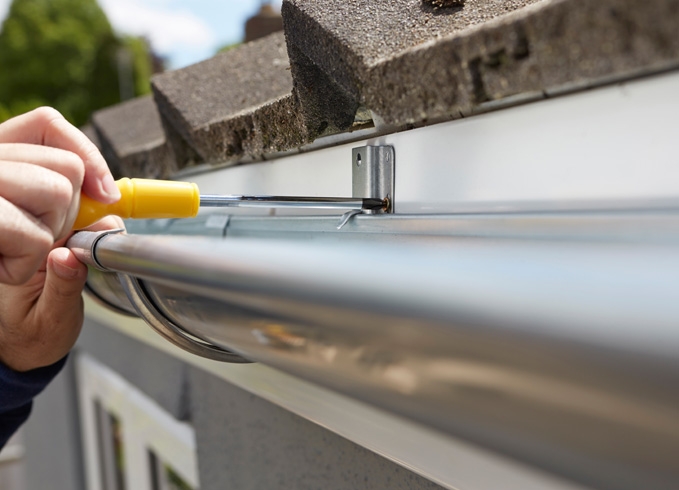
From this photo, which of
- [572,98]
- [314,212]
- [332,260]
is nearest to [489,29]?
[572,98]

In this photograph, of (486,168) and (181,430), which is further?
(181,430)

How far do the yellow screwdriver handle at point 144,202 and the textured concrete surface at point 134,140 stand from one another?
0.59 meters

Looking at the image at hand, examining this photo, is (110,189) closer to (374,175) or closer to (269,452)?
(374,175)

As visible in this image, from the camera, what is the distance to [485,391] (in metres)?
0.23

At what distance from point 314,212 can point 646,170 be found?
15.6 inches

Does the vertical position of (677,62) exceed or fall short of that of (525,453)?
it exceeds it

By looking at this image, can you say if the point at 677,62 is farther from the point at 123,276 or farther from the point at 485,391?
the point at 123,276

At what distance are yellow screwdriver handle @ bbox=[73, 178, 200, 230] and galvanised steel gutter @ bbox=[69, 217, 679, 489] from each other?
0.59ft

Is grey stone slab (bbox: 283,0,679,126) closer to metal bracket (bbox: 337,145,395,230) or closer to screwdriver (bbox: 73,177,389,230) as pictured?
metal bracket (bbox: 337,145,395,230)

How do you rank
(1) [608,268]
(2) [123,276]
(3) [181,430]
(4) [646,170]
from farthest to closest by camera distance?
1. (3) [181,430]
2. (2) [123,276]
3. (4) [646,170]
4. (1) [608,268]

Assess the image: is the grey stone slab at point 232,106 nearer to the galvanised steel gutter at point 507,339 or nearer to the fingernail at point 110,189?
the fingernail at point 110,189

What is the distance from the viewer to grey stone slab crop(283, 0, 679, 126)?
32 cm

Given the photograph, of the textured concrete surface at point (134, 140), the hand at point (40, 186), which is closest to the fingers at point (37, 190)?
the hand at point (40, 186)

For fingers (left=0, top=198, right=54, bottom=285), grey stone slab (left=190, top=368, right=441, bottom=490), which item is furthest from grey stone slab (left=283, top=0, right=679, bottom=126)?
grey stone slab (left=190, top=368, right=441, bottom=490)
